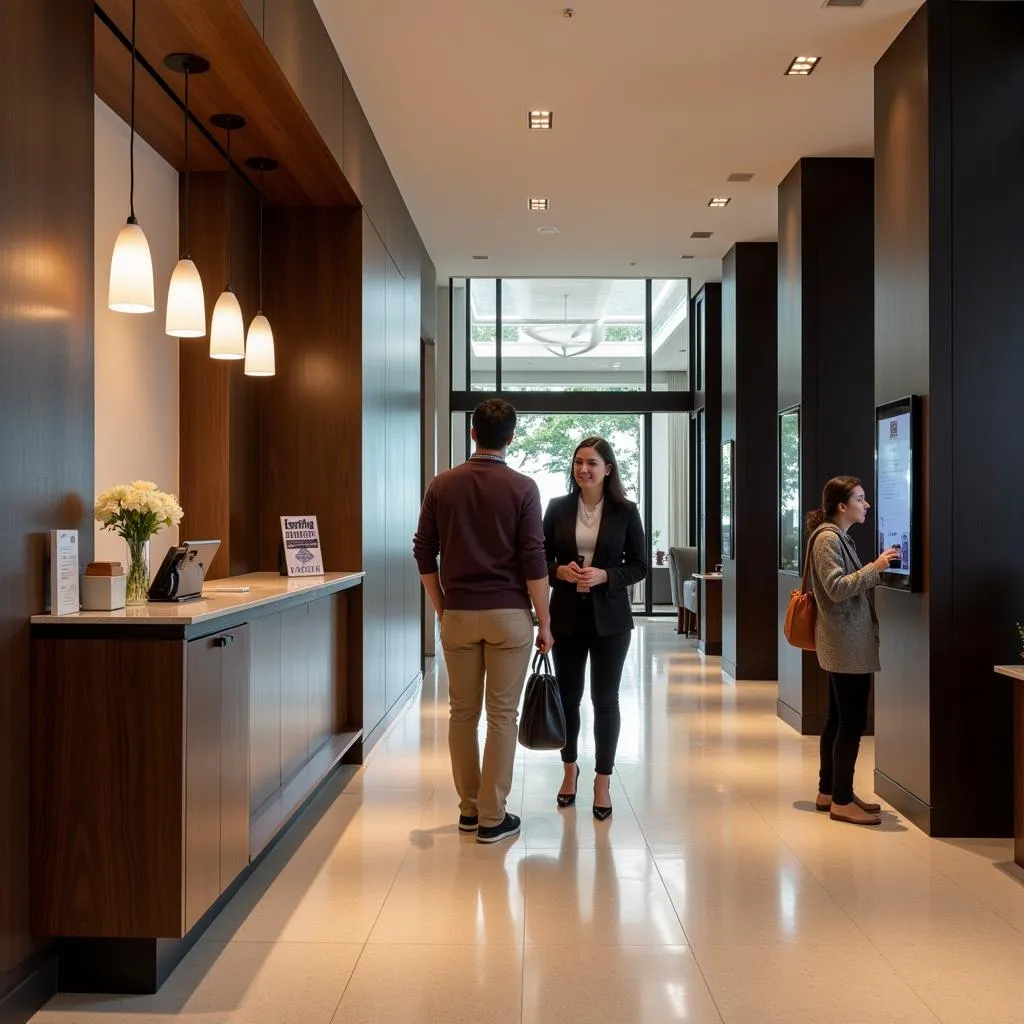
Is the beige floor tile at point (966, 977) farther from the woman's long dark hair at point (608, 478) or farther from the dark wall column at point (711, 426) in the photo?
the dark wall column at point (711, 426)

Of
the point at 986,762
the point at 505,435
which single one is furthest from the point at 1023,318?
the point at 505,435

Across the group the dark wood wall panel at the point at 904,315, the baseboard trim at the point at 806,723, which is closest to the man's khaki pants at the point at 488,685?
the dark wood wall panel at the point at 904,315

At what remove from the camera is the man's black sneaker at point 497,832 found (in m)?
4.33

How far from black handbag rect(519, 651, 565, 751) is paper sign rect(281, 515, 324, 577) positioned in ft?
5.14

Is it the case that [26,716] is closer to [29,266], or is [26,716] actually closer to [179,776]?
[179,776]

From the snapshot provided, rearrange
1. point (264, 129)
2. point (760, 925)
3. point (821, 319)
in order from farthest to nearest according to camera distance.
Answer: point (821, 319) → point (264, 129) → point (760, 925)

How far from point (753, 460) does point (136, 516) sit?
6.73 meters

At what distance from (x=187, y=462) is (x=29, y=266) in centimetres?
266

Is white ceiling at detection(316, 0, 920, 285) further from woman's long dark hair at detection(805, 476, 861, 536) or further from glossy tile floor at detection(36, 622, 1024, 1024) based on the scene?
glossy tile floor at detection(36, 622, 1024, 1024)

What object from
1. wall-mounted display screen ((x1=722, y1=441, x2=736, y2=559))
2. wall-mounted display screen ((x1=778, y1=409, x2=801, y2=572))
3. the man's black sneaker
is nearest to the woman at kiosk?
the man's black sneaker

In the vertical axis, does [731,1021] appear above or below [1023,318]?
below

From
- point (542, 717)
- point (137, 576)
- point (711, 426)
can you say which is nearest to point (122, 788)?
point (137, 576)

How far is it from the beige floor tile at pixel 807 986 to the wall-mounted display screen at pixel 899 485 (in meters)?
1.92

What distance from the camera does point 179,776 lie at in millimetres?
2846
